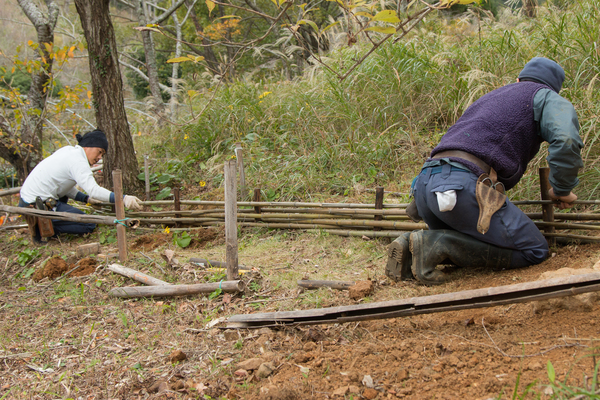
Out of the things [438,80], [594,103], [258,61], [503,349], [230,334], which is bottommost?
[230,334]

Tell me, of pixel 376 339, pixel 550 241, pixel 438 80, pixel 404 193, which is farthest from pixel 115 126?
pixel 550 241

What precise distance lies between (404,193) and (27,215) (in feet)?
12.6

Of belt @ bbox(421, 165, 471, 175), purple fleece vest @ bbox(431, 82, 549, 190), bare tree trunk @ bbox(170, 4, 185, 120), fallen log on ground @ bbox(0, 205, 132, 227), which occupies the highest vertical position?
bare tree trunk @ bbox(170, 4, 185, 120)

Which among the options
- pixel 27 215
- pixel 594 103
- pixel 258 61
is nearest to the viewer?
pixel 594 103

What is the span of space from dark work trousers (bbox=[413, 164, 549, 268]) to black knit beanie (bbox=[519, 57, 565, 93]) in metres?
0.71

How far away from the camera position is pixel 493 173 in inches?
93.4

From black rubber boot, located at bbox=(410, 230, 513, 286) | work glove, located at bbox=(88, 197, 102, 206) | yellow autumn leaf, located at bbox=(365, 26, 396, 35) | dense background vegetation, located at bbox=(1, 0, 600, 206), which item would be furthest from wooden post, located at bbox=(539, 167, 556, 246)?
work glove, located at bbox=(88, 197, 102, 206)

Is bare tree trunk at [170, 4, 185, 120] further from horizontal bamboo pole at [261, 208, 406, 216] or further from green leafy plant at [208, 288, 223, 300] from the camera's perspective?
green leafy plant at [208, 288, 223, 300]

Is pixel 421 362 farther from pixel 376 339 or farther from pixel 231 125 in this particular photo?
pixel 231 125

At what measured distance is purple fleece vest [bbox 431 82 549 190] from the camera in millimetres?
2316

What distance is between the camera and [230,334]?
2.29 meters

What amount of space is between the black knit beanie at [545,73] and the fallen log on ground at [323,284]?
1631 millimetres

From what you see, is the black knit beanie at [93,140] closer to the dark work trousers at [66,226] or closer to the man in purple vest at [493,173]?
the dark work trousers at [66,226]

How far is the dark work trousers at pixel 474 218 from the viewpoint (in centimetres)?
232
